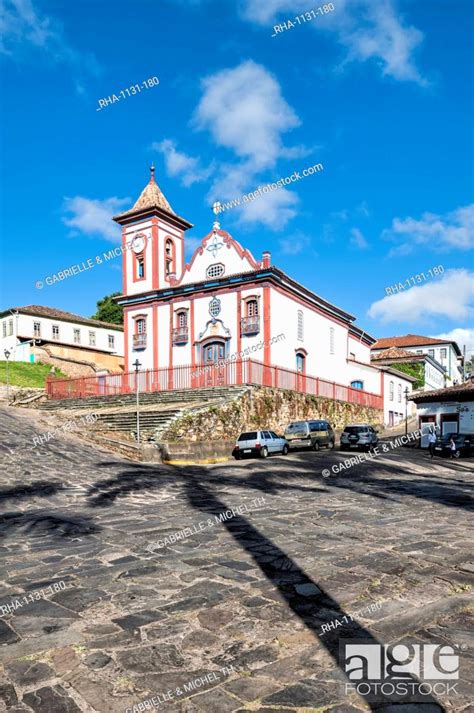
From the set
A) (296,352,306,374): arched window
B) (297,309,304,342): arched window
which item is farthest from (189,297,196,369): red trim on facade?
(297,309,304,342): arched window

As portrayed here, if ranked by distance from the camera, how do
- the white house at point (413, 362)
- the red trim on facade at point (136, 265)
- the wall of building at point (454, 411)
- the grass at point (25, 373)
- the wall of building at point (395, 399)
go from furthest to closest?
the white house at point (413, 362)
the wall of building at point (395, 399)
the grass at point (25, 373)
the red trim on facade at point (136, 265)
the wall of building at point (454, 411)

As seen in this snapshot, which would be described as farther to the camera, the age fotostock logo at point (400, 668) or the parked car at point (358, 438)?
the parked car at point (358, 438)

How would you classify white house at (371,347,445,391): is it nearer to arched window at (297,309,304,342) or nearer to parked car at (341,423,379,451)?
arched window at (297,309,304,342)

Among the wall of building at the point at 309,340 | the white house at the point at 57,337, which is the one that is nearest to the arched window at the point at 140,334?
the wall of building at the point at 309,340

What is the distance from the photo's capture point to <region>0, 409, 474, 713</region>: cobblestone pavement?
3111mm

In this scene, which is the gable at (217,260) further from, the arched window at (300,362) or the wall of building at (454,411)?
the wall of building at (454,411)

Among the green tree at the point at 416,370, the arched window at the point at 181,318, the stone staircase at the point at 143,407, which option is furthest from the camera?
the green tree at the point at 416,370

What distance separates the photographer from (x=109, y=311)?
227 ft

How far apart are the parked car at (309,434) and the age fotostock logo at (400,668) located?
811 inches

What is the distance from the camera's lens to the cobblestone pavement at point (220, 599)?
10.2 ft

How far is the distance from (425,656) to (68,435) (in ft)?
64.1

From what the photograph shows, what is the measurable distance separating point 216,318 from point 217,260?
3.78 m

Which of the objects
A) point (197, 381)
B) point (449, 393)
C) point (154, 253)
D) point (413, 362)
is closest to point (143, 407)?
point (197, 381)

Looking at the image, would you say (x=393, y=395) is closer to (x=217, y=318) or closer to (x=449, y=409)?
(x=449, y=409)
